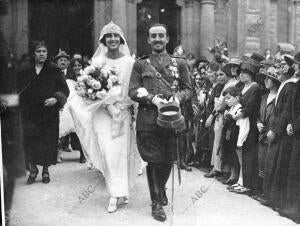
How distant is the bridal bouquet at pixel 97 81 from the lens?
5.38 meters

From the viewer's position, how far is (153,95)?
492 cm

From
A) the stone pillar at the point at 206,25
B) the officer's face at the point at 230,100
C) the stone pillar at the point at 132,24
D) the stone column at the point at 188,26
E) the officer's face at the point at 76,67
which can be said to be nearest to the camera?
the officer's face at the point at 230,100

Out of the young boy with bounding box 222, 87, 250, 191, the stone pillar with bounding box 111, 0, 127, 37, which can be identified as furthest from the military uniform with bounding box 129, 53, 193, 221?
the stone pillar with bounding box 111, 0, 127, 37

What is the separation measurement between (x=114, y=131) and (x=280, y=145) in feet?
6.34

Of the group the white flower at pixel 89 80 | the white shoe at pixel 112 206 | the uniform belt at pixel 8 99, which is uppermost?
the white flower at pixel 89 80

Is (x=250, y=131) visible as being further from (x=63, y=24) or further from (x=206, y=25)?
(x=206, y=25)

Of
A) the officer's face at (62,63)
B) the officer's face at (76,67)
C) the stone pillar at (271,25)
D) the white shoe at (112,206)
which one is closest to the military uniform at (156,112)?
the white shoe at (112,206)

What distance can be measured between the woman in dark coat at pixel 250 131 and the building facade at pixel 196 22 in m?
7.63

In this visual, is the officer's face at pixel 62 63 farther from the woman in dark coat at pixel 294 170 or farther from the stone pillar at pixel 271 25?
A: the stone pillar at pixel 271 25

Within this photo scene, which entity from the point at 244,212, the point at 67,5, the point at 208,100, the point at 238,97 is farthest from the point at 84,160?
the point at 67,5

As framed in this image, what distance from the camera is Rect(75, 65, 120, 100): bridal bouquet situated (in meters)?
5.38

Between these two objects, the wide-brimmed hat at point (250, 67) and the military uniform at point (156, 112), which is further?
the wide-brimmed hat at point (250, 67)

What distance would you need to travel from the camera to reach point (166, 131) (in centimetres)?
503

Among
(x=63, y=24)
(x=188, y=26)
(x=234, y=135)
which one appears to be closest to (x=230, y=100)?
(x=234, y=135)
